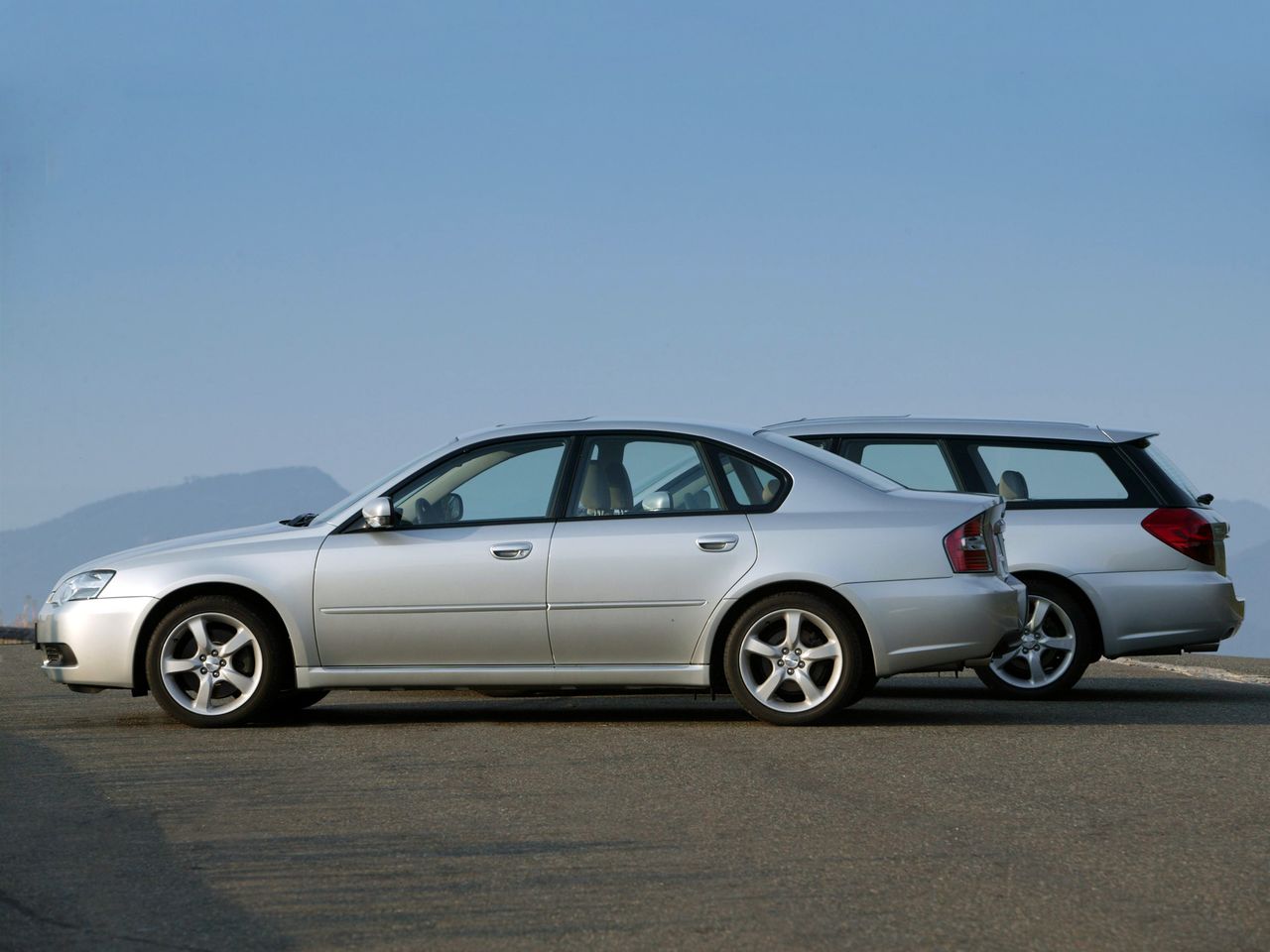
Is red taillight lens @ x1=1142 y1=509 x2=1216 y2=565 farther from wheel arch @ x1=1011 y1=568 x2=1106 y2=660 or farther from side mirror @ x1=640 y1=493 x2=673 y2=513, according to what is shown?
side mirror @ x1=640 y1=493 x2=673 y2=513

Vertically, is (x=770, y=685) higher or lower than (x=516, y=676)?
lower

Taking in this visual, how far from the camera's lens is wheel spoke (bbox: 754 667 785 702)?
959 cm

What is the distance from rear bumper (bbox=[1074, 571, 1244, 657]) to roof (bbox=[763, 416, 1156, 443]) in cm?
92

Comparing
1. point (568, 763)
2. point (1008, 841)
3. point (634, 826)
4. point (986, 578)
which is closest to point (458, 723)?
point (568, 763)

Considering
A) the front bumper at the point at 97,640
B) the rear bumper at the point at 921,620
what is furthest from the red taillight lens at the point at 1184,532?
the front bumper at the point at 97,640

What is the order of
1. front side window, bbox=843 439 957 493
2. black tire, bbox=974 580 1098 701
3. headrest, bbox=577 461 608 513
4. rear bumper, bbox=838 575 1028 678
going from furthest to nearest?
front side window, bbox=843 439 957 493 → black tire, bbox=974 580 1098 701 → headrest, bbox=577 461 608 513 → rear bumper, bbox=838 575 1028 678

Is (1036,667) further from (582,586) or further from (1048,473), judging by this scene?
(582,586)

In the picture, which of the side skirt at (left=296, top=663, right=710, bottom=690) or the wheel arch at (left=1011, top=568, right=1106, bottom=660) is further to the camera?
the wheel arch at (left=1011, top=568, right=1106, bottom=660)

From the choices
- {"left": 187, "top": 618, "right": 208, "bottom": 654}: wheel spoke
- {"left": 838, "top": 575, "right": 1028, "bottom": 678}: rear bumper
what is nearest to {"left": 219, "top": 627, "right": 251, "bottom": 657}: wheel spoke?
{"left": 187, "top": 618, "right": 208, "bottom": 654}: wheel spoke

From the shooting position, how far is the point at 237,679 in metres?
9.98

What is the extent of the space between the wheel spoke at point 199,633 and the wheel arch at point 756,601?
2.70m

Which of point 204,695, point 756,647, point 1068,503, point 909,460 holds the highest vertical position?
point 909,460

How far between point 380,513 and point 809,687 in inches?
94.5

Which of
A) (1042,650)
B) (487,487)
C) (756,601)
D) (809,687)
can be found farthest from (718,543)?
(1042,650)
